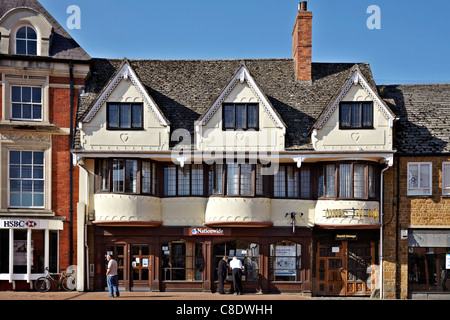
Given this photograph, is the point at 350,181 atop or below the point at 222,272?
atop

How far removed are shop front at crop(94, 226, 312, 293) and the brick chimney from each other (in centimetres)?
816

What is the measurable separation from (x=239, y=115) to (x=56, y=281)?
11388mm

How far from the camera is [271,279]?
94.9 ft

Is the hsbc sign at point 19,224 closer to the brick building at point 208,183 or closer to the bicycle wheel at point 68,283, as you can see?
the brick building at point 208,183

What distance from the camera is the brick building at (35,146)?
28.2 metres

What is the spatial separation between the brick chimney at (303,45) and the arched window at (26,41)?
12947 millimetres

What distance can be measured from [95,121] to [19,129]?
354 centimetres

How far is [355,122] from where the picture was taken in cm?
2831

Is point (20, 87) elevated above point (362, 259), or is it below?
above

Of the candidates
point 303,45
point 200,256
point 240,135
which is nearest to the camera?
point 240,135

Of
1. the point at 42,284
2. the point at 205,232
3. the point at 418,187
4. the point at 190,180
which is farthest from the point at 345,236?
the point at 42,284

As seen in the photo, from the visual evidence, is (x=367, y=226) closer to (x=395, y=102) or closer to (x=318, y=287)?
(x=318, y=287)

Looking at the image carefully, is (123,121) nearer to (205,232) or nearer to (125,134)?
(125,134)

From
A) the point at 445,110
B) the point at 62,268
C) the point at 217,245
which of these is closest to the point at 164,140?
the point at 217,245
